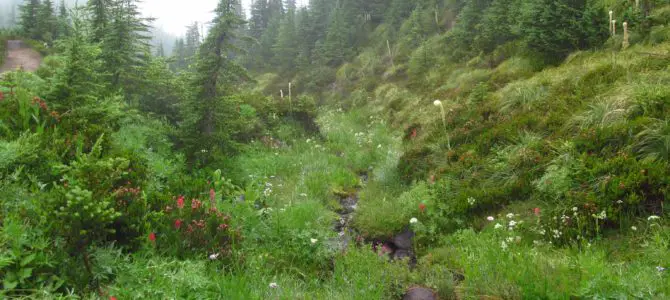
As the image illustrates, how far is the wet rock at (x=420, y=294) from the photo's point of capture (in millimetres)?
3961

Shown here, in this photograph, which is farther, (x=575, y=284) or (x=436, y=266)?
(x=436, y=266)

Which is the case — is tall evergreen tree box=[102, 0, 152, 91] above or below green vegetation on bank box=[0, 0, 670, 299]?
above

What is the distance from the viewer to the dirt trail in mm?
23156

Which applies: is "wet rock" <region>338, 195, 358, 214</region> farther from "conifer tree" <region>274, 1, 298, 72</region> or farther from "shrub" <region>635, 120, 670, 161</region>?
"conifer tree" <region>274, 1, 298, 72</region>

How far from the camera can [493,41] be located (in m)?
18.0

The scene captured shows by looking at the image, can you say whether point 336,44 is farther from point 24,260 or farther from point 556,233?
point 24,260

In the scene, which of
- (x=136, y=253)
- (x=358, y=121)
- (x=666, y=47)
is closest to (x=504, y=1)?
(x=358, y=121)

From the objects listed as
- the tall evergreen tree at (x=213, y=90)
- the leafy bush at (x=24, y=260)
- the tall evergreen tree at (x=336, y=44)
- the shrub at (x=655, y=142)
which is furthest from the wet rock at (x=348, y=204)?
the tall evergreen tree at (x=336, y=44)

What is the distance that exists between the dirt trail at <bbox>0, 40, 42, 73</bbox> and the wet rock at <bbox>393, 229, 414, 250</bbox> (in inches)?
977

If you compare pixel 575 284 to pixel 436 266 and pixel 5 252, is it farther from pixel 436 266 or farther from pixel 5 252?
pixel 5 252

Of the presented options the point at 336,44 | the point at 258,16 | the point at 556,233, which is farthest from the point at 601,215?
the point at 258,16

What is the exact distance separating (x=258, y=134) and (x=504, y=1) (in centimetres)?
1288

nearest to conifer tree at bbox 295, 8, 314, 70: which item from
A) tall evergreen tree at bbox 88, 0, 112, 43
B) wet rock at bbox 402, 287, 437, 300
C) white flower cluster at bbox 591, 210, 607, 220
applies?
tall evergreen tree at bbox 88, 0, 112, 43

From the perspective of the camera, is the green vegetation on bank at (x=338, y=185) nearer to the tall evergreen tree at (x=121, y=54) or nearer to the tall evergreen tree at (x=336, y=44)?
the tall evergreen tree at (x=121, y=54)
